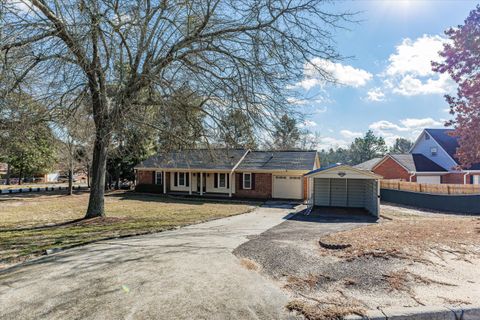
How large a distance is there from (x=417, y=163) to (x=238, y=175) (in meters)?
18.0

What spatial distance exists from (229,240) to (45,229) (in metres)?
6.82

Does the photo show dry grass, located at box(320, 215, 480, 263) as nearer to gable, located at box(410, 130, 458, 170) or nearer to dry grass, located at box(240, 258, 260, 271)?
dry grass, located at box(240, 258, 260, 271)

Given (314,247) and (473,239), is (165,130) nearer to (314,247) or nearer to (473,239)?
(314,247)

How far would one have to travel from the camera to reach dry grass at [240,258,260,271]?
5.44 metres

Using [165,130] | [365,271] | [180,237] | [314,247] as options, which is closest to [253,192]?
[165,130]

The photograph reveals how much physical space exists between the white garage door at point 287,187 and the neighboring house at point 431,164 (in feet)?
40.0

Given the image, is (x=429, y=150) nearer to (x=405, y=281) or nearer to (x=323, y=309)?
(x=405, y=281)

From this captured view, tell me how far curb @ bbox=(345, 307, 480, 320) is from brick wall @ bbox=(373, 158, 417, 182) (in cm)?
2634

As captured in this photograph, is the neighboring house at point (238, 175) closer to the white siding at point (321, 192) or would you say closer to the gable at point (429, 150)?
the white siding at point (321, 192)

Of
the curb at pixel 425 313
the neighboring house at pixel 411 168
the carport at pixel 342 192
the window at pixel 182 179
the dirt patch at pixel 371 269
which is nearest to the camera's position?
the curb at pixel 425 313

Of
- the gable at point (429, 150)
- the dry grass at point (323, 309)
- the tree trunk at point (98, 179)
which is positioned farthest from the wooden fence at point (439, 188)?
the tree trunk at point (98, 179)

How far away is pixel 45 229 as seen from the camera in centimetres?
1005

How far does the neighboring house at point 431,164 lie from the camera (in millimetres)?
25984

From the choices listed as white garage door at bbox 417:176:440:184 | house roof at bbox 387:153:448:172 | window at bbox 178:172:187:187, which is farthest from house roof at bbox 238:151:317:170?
white garage door at bbox 417:176:440:184
